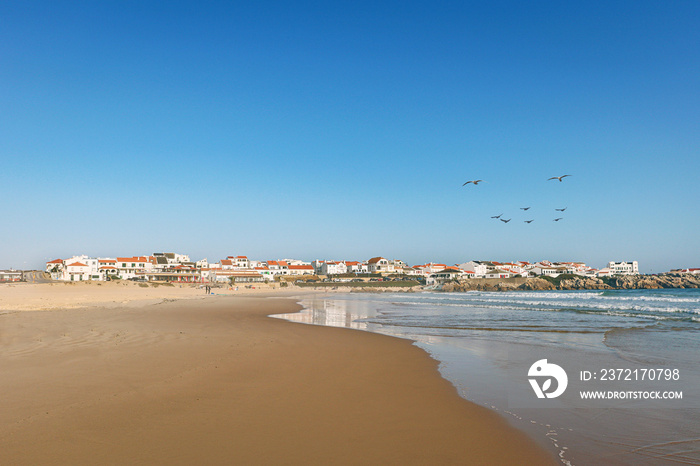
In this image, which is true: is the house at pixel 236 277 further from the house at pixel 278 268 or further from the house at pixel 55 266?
the house at pixel 55 266

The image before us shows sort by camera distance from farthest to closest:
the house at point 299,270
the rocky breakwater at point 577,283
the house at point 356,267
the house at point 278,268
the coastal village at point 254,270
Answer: the house at point 356,267, the house at point 299,270, the house at point 278,268, the coastal village at point 254,270, the rocky breakwater at point 577,283

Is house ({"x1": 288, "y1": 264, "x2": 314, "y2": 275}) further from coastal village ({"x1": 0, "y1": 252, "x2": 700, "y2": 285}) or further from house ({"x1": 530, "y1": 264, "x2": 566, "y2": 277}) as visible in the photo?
house ({"x1": 530, "y1": 264, "x2": 566, "y2": 277})

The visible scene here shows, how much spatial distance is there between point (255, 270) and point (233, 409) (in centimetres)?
11399

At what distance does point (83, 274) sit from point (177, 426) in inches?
4276

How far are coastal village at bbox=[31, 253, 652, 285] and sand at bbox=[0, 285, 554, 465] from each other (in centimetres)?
9196

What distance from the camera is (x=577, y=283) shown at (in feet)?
330

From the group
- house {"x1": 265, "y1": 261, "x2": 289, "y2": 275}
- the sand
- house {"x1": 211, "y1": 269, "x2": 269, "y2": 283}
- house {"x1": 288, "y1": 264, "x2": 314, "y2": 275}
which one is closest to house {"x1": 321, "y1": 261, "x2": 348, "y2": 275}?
house {"x1": 288, "y1": 264, "x2": 314, "y2": 275}

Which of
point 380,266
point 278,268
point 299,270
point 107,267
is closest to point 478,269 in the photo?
point 380,266

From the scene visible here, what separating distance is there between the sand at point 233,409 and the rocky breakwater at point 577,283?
273 feet

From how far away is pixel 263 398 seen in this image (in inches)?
257

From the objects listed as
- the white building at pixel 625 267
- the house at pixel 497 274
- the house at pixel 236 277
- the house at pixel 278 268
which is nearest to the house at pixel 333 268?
the house at pixel 278 268

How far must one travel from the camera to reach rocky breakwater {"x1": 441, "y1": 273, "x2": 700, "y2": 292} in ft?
299

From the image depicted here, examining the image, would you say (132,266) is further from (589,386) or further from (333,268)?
(589,386)

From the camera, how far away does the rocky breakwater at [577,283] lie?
91188mm
